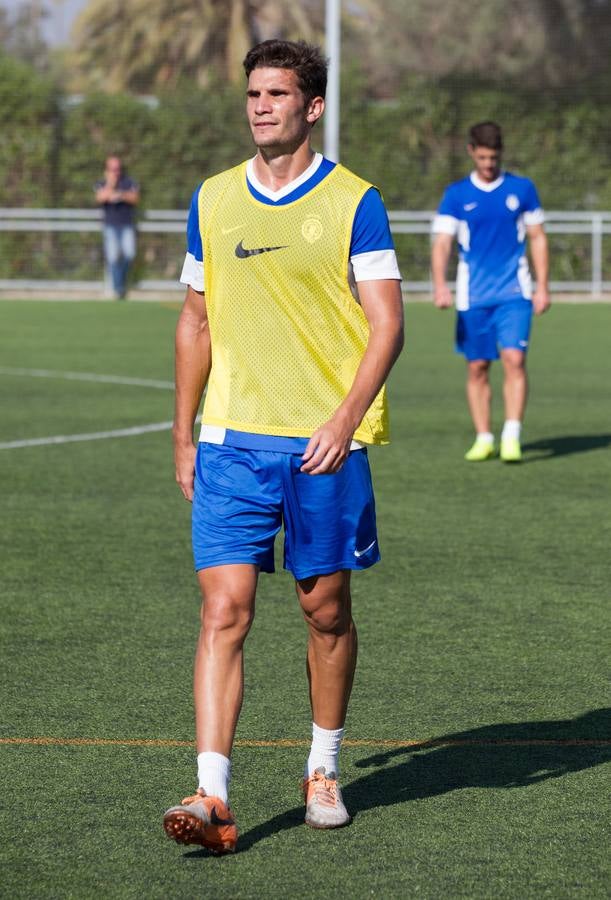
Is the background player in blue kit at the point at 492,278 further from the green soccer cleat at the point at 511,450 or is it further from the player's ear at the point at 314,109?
the player's ear at the point at 314,109

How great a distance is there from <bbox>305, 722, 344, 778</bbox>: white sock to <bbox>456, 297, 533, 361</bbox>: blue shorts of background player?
746 cm

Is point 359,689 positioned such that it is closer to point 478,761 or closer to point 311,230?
point 478,761

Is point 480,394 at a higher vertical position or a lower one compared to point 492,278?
lower

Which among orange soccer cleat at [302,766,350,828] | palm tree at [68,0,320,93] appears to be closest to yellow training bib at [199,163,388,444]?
orange soccer cleat at [302,766,350,828]

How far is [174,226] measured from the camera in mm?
32031

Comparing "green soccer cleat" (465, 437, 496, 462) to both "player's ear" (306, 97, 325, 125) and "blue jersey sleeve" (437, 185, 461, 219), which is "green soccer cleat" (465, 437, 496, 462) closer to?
"blue jersey sleeve" (437, 185, 461, 219)

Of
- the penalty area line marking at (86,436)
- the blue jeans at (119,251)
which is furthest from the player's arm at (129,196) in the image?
the penalty area line marking at (86,436)

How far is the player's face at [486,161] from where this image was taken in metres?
12.0

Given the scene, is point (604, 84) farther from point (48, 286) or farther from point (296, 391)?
point (296, 391)

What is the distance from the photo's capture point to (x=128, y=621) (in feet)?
24.2

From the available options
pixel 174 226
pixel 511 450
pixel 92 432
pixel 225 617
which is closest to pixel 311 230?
pixel 225 617

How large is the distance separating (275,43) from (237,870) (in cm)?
214

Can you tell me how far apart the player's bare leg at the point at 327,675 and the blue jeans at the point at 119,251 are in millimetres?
25206

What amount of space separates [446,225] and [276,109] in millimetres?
7676
